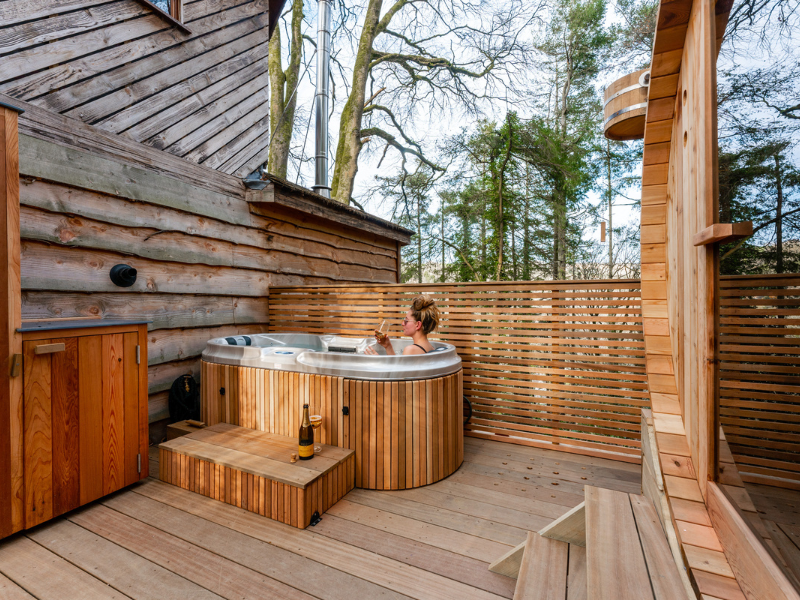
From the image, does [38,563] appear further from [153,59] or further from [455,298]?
[153,59]

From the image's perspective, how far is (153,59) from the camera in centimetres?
336

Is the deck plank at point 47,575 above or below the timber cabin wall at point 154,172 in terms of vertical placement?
below

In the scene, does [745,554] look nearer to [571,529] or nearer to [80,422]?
[571,529]

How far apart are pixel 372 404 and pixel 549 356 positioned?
159 centimetres

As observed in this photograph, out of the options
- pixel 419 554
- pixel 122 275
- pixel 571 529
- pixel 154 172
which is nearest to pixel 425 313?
pixel 419 554

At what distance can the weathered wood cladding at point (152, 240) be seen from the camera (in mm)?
2596

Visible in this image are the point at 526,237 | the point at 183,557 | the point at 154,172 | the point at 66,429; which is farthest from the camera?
the point at 526,237

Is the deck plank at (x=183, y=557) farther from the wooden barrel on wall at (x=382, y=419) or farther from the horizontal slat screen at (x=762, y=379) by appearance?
the horizontal slat screen at (x=762, y=379)

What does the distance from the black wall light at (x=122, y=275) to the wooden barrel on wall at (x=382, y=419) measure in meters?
1.32

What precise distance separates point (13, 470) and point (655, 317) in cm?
309

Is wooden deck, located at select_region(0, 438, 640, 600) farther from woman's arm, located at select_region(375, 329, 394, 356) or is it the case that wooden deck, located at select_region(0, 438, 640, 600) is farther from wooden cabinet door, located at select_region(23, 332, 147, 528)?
woman's arm, located at select_region(375, 329, 394, 356)

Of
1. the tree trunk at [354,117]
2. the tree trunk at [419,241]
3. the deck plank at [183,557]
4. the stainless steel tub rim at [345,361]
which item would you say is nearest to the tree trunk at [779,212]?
the stainless steel tub rim at [345,361]

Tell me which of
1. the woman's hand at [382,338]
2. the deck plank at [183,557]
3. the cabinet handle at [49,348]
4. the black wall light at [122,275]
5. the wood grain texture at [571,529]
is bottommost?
the deck plank at [183,557]

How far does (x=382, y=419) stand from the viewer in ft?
8.02
